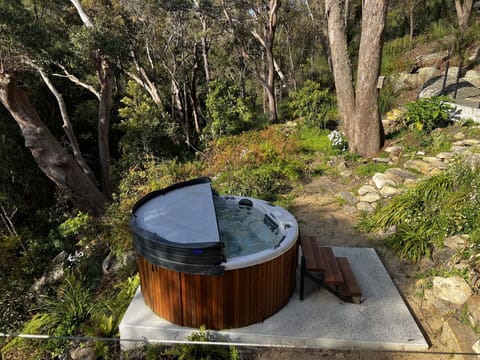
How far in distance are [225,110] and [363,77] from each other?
485 cm

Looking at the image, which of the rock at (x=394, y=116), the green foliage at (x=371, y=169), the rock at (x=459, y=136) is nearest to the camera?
the rock at (x=459, y=136)

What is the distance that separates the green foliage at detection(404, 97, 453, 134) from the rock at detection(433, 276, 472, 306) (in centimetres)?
410

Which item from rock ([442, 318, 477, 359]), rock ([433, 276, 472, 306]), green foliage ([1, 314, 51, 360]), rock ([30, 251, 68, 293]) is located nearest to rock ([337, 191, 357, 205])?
rock ([433, 276, 472, 306])

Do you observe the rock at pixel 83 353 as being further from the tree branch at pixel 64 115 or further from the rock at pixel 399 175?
the tree branch at pixel 64 115

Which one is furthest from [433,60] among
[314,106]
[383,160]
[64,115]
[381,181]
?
[64,115]

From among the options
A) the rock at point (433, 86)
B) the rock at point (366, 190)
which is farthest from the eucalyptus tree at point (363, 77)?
the rock at point (433, 86)

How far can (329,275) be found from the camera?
3260mm

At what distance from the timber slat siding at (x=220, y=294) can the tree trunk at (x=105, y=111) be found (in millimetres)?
6529

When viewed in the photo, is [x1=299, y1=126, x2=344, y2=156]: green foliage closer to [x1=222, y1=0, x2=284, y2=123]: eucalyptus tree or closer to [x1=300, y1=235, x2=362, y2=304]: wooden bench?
[x1=222, y1=0, x2=284, y2=123]: eucalyptus tree

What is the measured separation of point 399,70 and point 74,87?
11.3m

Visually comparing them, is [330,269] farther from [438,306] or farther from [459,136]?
[459,136]

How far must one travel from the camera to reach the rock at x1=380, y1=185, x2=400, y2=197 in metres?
5.10

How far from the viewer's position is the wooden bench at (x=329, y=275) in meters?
3.21

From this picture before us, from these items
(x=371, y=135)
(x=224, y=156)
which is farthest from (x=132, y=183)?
(x=371, y=135)
